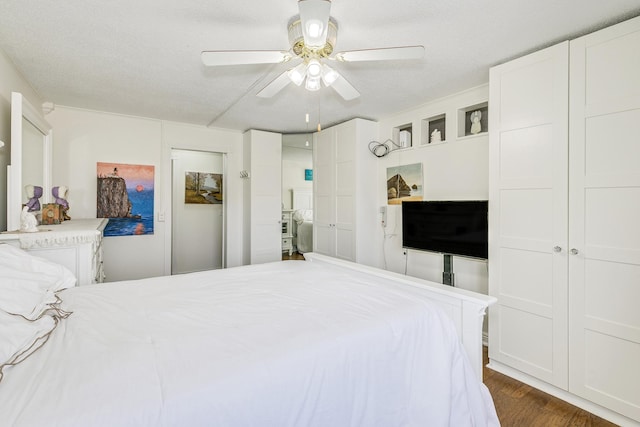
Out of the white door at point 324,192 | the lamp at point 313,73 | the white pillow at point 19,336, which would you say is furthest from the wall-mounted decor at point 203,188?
the white pillow at point 19,336

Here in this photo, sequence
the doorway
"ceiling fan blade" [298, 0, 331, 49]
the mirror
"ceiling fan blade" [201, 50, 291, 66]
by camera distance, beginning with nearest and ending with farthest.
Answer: "ceiling fan blade" [298, 0, 331, 49], "ceiling fan blade" [201, 50, 291, 66], the mirror, the doorway

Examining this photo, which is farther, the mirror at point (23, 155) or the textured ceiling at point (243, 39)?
the mirror at point (23, 155)

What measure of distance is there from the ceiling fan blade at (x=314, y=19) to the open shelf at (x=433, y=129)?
2124 mm

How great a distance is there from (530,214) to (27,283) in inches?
116

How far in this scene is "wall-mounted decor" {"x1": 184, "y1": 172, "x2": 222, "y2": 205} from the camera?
5.20 meters

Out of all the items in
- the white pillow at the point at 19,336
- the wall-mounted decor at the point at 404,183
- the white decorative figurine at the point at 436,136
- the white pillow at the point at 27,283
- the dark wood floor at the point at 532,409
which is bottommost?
the dark wood floor at the point at 532,409

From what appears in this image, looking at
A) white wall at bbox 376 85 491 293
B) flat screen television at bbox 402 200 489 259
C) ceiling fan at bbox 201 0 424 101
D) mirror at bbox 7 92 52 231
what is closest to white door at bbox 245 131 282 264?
white wall at bbox 376 85 491 293

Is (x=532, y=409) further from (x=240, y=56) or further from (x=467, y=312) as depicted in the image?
(x=240, y=56)

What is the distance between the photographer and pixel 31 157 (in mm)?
2639

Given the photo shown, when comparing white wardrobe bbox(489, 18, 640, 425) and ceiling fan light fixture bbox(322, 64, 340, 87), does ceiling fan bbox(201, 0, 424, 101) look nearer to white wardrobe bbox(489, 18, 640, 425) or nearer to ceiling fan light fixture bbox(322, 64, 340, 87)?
ceiling fan light fixture bbox(322, 64, 340, 87)

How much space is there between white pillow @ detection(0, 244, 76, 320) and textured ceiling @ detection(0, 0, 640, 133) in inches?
56.4

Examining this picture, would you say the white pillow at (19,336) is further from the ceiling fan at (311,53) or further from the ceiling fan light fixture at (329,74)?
the ceiling fan light fixture at (329,74)

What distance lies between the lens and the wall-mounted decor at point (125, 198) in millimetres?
3764

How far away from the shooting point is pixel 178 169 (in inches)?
203
